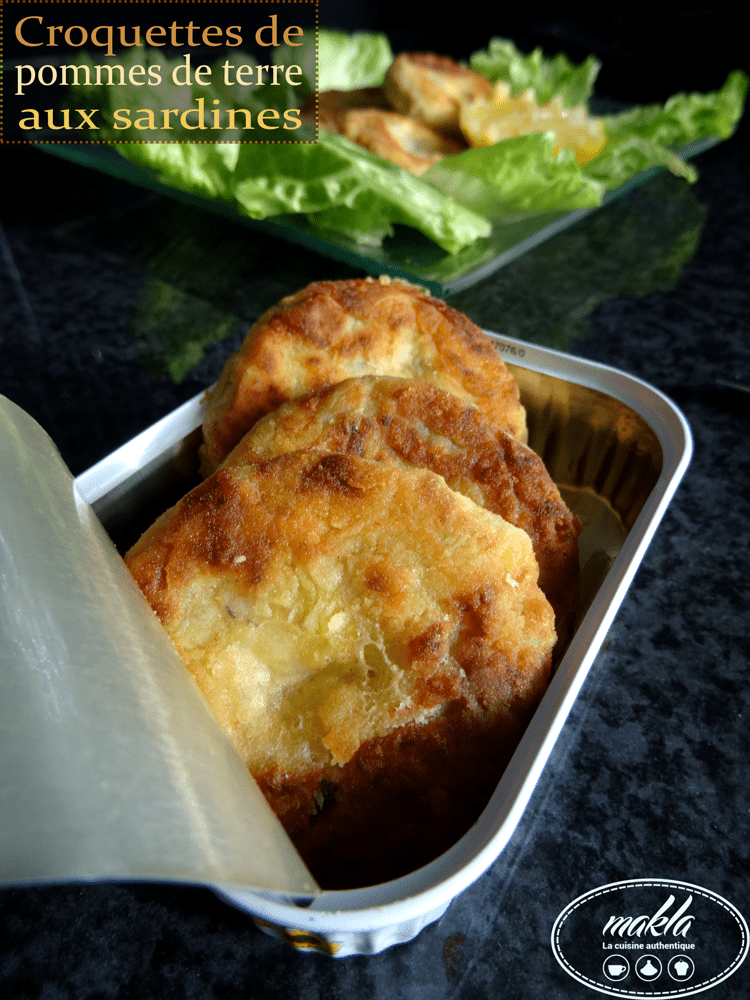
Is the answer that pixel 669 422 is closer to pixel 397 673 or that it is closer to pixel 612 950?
pixel 397 673

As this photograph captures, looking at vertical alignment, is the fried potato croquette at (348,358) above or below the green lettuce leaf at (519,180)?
below

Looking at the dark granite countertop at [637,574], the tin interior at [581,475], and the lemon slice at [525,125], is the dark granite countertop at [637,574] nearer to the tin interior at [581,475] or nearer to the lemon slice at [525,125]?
the tin interior at [581,475]

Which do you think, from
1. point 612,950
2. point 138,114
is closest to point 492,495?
point 612,950

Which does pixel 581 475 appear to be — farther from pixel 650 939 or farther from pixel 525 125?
pixel 525 125

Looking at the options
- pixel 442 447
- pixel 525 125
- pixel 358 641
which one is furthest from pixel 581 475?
pixel 525 125

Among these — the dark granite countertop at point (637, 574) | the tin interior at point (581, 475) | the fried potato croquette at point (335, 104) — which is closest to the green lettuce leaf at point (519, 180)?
the dark granite countertop at point (637, 574)

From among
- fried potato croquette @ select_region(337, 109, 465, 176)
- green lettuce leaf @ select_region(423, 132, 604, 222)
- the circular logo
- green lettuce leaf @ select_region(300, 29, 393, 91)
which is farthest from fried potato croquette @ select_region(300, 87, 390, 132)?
the circular logo
